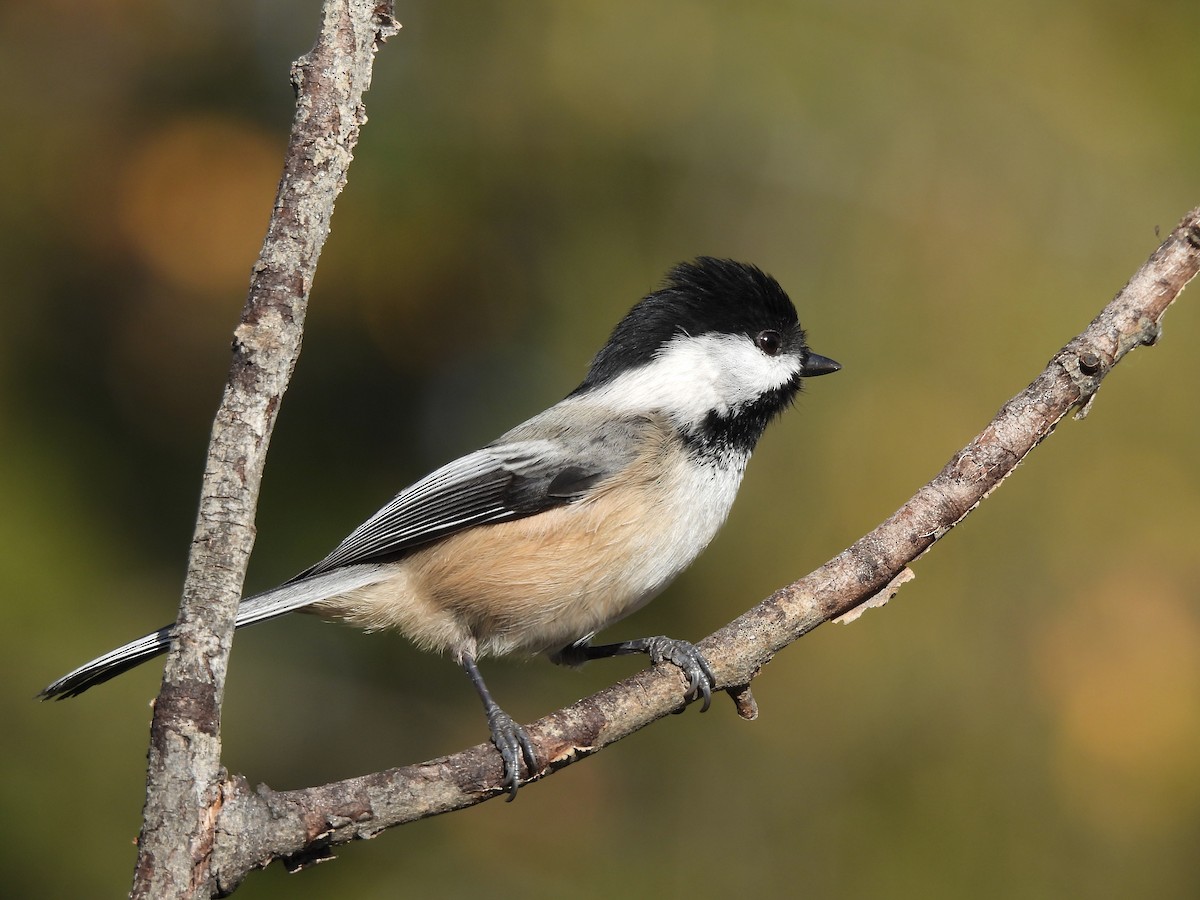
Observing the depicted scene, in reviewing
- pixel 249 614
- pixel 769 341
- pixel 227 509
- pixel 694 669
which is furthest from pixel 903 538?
pixel 249 614

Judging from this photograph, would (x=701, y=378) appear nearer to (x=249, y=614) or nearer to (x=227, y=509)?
(x=249, y=614)

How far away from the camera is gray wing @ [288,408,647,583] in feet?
7.84

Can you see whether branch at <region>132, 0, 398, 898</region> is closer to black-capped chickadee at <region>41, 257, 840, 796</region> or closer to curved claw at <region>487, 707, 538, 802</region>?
curved claw at <region>487, 707, 538, 802</region>

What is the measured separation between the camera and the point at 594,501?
7.73ft

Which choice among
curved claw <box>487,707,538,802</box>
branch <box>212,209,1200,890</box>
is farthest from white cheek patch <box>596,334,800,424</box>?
curved claw <box>487,707,538,802</box>

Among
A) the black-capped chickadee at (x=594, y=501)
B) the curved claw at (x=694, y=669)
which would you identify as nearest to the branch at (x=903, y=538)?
the curved claw at (x=694, y=669)

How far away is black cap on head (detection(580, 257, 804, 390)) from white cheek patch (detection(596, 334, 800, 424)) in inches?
1.0

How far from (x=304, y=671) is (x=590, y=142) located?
1.69 m

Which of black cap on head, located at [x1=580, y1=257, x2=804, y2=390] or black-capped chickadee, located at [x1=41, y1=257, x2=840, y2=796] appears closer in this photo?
Answer: black-capped chickadee, located at [x1=41, y1=257, x2=840, y2=796]

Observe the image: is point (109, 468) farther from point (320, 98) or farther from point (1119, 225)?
point (1119, 225)

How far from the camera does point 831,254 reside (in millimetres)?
2898

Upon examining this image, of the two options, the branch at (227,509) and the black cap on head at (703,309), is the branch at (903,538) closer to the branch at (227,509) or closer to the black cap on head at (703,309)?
the branch at (227,509)

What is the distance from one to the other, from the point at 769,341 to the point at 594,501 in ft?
2.05

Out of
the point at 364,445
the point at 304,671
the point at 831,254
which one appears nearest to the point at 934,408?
the point at 831,254
